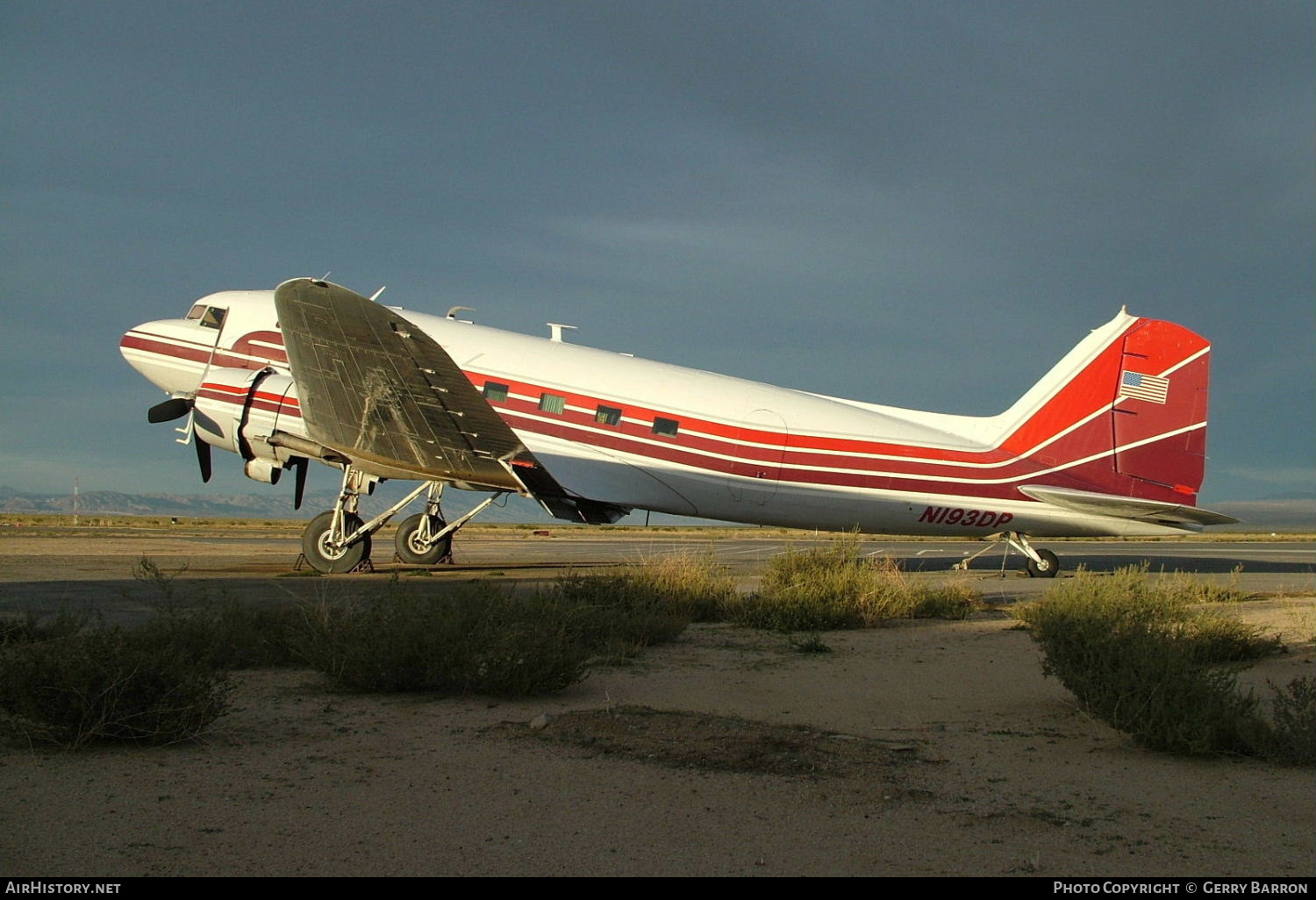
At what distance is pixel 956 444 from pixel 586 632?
37.5 ft

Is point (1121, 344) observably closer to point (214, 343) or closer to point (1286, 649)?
point (1286, 649)

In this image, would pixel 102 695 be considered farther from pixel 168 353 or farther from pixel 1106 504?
pixel 1106 504

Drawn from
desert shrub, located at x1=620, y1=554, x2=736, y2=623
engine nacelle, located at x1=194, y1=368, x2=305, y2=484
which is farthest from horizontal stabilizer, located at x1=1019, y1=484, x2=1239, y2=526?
engine nacelle, located at x1=194, y1=368, x2=305, y2=484

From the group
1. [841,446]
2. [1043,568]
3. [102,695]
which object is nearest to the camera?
[102,695]

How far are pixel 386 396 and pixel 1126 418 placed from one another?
14.6 metres

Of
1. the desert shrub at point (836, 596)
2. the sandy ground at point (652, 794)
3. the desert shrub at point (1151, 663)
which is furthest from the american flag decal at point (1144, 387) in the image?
the sandy ground at point (652, 794)

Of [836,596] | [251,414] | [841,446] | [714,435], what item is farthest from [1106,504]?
[251,414]

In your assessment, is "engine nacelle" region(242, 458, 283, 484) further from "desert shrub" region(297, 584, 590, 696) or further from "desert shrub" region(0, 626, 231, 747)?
"desert shrub" region(0, 626, 231, 747)

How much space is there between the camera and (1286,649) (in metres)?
9.21

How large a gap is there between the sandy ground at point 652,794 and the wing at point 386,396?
25.3 feet

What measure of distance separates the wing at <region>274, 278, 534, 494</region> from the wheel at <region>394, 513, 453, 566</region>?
2.40m

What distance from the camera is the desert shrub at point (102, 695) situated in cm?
542

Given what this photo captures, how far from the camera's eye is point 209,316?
18.8m
